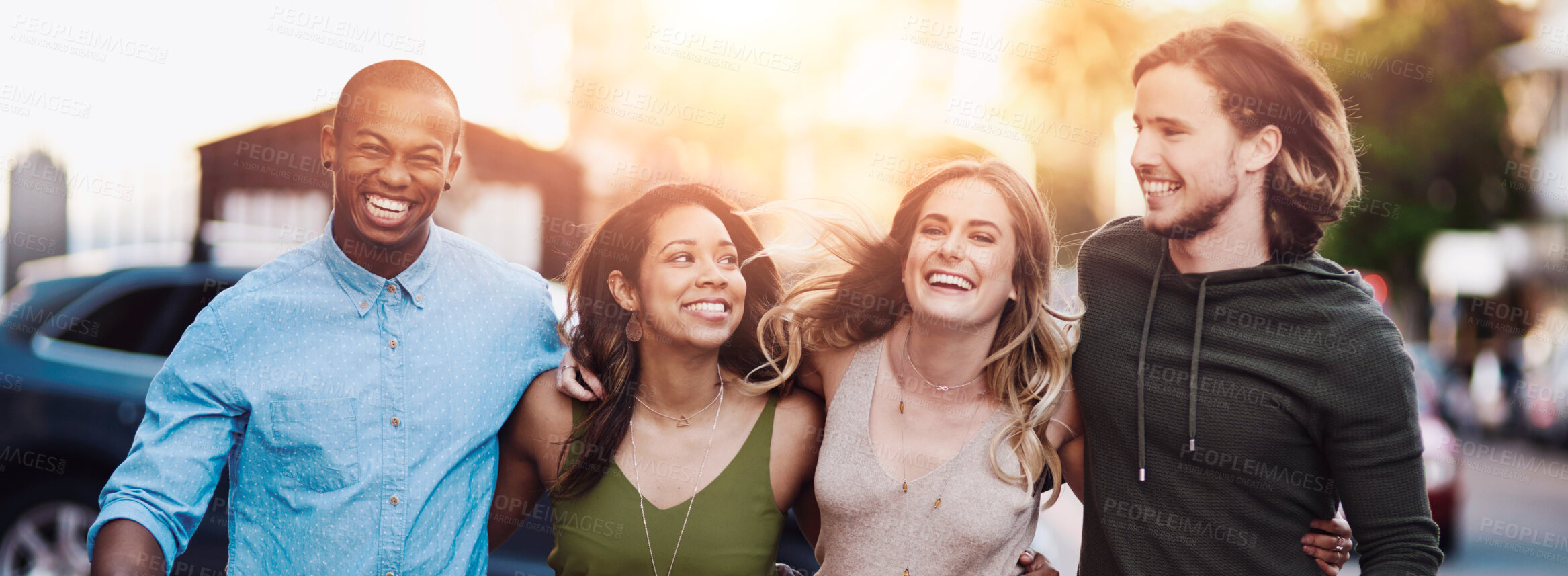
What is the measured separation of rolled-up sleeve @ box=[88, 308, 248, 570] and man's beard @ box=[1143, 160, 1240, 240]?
8.51ft

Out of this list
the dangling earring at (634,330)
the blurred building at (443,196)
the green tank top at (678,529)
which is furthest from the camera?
the blurred building at (443,196)

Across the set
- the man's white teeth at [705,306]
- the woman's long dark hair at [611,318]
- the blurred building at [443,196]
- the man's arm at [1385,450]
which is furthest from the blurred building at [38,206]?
the man's arm at [1385,450]

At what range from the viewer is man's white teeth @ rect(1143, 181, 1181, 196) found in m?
3.04

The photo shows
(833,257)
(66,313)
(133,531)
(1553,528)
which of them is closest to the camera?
(133,531)

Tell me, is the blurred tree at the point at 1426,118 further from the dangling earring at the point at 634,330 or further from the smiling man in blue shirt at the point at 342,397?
the smiling man in blue shirt at the point at 342,397

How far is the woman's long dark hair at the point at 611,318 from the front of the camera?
125 inches

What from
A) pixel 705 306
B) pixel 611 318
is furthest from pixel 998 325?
pixel 611 318

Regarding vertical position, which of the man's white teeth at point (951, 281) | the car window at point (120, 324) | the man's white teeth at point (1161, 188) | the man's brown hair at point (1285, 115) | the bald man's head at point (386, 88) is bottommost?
the car window at point (120, 324)

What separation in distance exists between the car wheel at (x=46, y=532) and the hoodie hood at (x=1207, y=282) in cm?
496

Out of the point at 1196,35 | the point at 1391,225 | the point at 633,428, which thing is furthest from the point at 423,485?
the point at 1391,225

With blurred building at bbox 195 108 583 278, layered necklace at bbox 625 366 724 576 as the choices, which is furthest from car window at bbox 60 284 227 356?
blurred building at bbox 195 108 583 278

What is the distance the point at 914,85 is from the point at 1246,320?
22390mm

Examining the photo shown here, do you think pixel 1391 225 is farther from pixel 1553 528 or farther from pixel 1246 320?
pixel 1246 320

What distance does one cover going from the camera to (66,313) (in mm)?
5344
